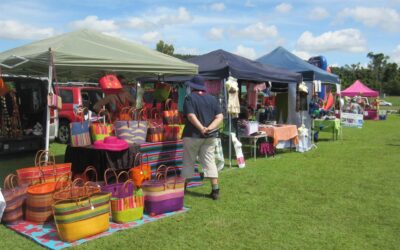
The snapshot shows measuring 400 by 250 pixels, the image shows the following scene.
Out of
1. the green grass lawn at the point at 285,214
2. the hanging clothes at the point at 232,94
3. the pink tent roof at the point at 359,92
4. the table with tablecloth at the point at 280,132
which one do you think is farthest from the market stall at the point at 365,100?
the green grass lawn at the point at 285,214

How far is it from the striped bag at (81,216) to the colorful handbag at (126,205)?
250 millimetres

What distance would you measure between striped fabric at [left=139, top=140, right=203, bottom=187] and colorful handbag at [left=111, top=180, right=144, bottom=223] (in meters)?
1.07

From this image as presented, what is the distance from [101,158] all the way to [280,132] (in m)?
5.04

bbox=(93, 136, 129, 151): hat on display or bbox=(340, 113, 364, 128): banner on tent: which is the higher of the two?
bbox=(93, 136, 129, 151): hat on display

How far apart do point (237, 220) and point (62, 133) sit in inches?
318

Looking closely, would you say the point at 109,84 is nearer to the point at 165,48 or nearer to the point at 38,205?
the point at 38,205

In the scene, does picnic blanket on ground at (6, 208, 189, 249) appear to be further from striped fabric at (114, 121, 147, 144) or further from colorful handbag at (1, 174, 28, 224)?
striped fabric at (114, 121, 147, 144)

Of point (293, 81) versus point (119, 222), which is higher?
point (293, 81)

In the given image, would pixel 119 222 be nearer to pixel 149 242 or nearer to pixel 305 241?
pixel 149 242

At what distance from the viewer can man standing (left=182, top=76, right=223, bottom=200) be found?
17.7 feet

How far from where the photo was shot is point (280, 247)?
12.7 ft

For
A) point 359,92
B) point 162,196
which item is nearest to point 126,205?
point 162,196

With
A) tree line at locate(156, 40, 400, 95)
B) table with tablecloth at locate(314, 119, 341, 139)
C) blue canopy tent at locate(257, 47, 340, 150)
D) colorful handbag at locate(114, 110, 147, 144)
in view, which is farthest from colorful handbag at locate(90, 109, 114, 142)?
tree line at locate(156, 40, 400, 95)

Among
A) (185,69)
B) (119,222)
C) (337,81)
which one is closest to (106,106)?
(185,69)
